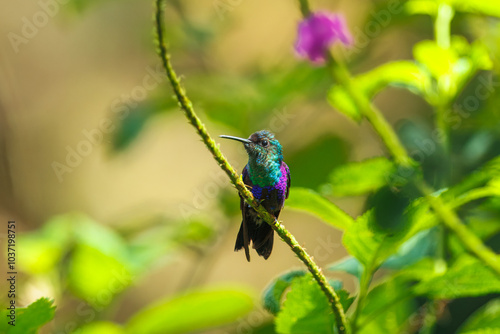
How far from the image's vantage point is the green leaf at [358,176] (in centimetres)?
116

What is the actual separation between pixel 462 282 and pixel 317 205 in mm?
329

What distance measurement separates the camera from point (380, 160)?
1.15m

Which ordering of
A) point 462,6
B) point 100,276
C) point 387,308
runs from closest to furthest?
point 387,308 → point 462,6 → point 100,276

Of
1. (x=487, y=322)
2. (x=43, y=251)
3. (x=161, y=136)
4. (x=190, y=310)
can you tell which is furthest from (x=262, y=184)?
(x=161, y=136)

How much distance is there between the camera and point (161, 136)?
470 centimetres

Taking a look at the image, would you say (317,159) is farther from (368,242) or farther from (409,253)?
(368,242)

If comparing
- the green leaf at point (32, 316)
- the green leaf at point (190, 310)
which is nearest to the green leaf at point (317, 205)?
the green leaf at point (32, 316)

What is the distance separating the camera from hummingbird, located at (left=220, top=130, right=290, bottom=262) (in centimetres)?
92

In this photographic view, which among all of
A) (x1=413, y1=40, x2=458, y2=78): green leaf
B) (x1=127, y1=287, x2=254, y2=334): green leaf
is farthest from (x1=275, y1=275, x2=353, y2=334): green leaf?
(x1=413, y1=40, x2=458, y2=78): green leaf

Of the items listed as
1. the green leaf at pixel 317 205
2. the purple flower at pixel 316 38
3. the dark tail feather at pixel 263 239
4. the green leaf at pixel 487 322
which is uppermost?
the purple flower at pixel 316 38

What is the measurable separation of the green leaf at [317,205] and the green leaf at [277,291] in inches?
4.5

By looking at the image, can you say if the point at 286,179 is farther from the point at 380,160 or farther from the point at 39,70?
the point at 39,70

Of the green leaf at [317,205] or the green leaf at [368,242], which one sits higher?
the green leaf at [317,205]

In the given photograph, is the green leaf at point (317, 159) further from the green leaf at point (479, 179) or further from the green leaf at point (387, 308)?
the green leaf at point (479, 179)
